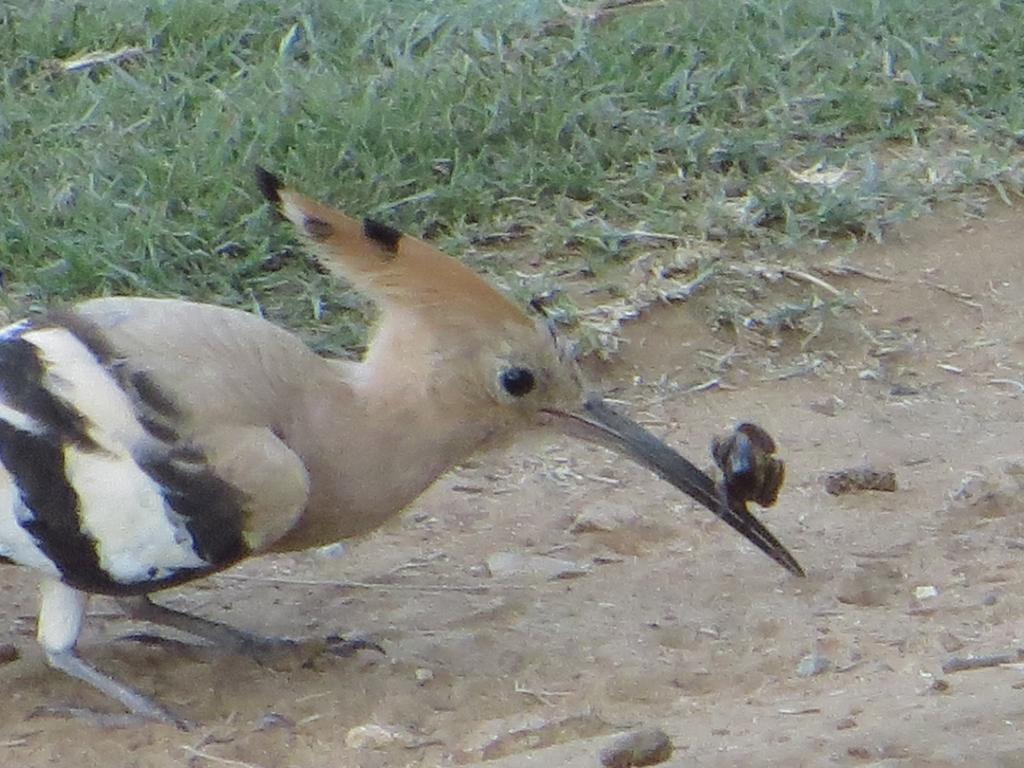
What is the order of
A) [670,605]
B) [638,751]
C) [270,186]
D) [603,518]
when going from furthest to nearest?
[603,518], [670,605], [270,186], [638,751]

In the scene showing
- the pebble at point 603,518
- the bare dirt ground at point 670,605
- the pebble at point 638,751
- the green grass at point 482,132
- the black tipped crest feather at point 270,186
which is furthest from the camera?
the green grass at point 482,132

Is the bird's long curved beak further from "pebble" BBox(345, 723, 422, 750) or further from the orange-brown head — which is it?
"pebble" BBox(345, 723, 422, 750)

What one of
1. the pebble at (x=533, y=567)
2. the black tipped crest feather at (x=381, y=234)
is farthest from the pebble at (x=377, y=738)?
the black tipped crest feather at (x=381, y=234)

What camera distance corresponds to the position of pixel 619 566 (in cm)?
374

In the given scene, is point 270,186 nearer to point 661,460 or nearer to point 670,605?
point 661,460

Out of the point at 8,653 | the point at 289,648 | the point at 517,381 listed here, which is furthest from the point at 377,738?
the point at 8,653

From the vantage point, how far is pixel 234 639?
11.2 feet

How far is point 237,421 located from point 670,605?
887mm

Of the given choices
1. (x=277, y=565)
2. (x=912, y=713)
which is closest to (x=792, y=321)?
(x=277, y=565)

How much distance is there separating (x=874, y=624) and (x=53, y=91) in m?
3.08

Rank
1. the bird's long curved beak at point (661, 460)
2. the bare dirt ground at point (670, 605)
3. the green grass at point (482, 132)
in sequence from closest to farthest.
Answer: the bare dirt ground at point (670, 605) → the bird's long curved beak at point (661, 460) → the green grass at point (482, 132)

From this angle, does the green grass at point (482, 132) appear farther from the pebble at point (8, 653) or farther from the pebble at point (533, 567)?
the pebble at point (8, 653)

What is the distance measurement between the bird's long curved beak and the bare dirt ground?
0.08 meters

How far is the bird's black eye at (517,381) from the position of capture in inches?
132
